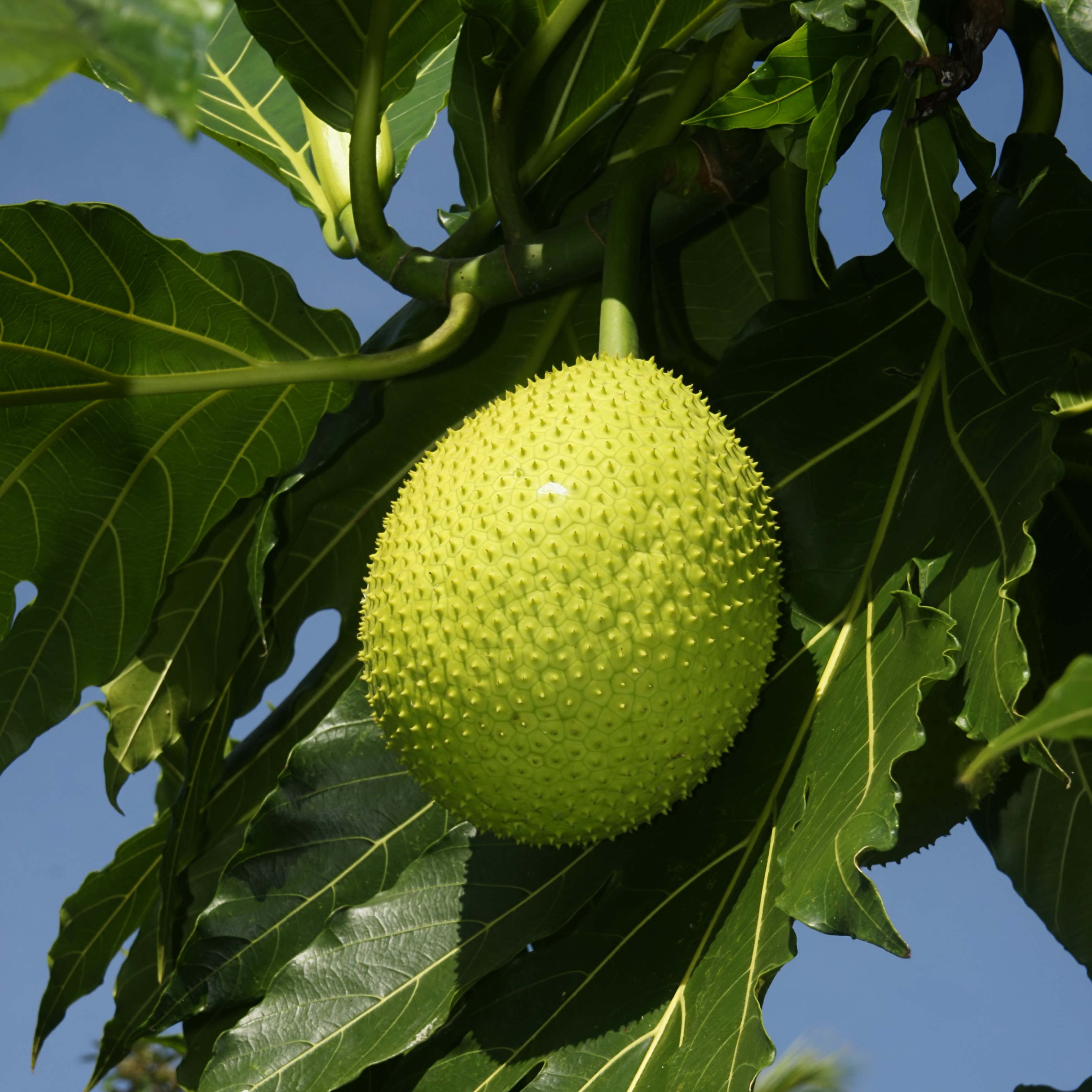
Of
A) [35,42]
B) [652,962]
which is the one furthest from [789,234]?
[35,42]

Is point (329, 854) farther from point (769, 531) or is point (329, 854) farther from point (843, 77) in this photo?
point (843, 77)

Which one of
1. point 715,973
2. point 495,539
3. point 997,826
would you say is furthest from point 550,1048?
point 997,826

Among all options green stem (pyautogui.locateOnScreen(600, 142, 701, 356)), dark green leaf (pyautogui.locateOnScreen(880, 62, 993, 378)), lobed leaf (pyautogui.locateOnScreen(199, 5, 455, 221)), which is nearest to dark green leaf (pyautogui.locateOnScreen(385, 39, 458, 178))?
lobed leaf (pyautogui.locateOnScreen(199, 5, 455, 221))

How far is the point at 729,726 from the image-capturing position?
34.1 inches

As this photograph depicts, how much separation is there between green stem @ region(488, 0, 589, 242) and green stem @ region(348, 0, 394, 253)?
103mm

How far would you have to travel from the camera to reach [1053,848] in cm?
125

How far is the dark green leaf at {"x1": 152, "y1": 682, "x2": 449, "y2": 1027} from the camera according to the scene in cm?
112

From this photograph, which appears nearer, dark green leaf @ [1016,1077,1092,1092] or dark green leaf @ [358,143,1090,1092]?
dark green leaf @ [358,143,1090,1092]

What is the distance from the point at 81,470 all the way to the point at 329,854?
0.46 meters

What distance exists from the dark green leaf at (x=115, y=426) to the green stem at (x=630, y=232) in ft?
0.97

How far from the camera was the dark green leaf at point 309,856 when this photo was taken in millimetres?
1125

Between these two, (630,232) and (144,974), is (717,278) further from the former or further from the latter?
(144,974)

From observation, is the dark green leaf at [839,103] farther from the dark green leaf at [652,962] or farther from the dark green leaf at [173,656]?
the dark green leaf at [173,656]

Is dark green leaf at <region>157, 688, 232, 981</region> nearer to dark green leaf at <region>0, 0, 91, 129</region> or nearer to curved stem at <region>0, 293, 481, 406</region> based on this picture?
curved stem at <region>0, 293, 481, 406</region>
